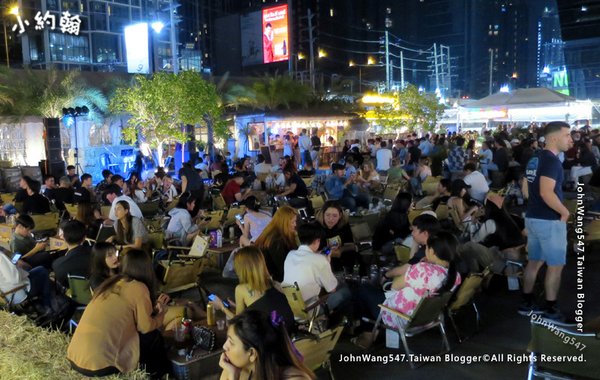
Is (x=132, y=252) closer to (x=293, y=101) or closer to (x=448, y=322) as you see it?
(x=448, y=322)

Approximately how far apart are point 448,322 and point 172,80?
14.5 meters

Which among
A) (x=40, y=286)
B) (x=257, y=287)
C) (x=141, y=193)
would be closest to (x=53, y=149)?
(x=141, y=193)

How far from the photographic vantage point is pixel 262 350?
7.81ft

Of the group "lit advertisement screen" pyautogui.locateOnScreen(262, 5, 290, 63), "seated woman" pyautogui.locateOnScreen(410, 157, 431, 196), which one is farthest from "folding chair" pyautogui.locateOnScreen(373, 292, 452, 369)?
"lit advertisement screen" pyautogui.locateOnScreen(262, 5, 290, 63)

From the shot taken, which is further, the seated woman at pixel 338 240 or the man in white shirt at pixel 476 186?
the man in white shirt at pixel 476 186

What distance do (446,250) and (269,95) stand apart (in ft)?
72.6

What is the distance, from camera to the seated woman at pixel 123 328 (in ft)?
11.8

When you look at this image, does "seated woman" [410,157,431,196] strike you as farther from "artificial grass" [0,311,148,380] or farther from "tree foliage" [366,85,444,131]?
"tree foliage" [366,85,444,131]

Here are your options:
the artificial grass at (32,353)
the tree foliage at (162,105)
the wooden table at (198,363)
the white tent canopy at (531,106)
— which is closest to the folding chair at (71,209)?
the artificial grass at (32,353)

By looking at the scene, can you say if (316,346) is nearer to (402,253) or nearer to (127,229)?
(402,253)

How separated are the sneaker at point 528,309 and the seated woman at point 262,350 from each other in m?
4.21

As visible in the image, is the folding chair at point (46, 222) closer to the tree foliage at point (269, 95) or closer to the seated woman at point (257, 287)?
the seated woman at point (257, 287)

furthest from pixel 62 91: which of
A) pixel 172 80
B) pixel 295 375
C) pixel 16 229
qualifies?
pixel 295 375

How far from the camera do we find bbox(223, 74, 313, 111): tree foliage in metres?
25.0
